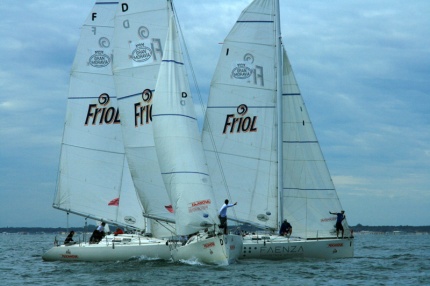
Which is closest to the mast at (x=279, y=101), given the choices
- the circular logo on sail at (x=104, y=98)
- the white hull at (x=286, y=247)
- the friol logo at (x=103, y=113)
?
the white hull at (x=286, y=247)

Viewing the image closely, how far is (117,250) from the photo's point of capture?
3781 centimetres

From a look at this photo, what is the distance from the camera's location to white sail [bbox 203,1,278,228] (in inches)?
1620

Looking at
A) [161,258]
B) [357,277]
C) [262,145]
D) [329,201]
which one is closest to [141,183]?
[161,258]

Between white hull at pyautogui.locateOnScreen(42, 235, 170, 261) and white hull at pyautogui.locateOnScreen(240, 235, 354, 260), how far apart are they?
13.0ft

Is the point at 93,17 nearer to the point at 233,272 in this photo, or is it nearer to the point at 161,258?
the point at 161,258

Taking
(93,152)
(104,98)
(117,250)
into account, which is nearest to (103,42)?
(104,98)

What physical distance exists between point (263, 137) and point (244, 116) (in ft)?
4.83

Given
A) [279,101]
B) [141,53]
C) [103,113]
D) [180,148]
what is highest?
[141,53]

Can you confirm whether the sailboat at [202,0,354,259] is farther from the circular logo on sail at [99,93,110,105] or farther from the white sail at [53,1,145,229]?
the circular logo on sail at [99,93,110,105]

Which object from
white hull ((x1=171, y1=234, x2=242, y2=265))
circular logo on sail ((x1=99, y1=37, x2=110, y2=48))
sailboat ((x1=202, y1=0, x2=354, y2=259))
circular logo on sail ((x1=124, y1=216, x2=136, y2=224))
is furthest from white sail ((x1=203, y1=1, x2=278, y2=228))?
white hull ((x1=171, y1=234, x2=242, y2=265))

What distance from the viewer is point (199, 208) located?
34094mm

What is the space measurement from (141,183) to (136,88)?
15.7 feet

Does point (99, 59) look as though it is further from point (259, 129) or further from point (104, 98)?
point (259, 129)

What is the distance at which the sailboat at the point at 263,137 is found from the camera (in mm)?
40625
